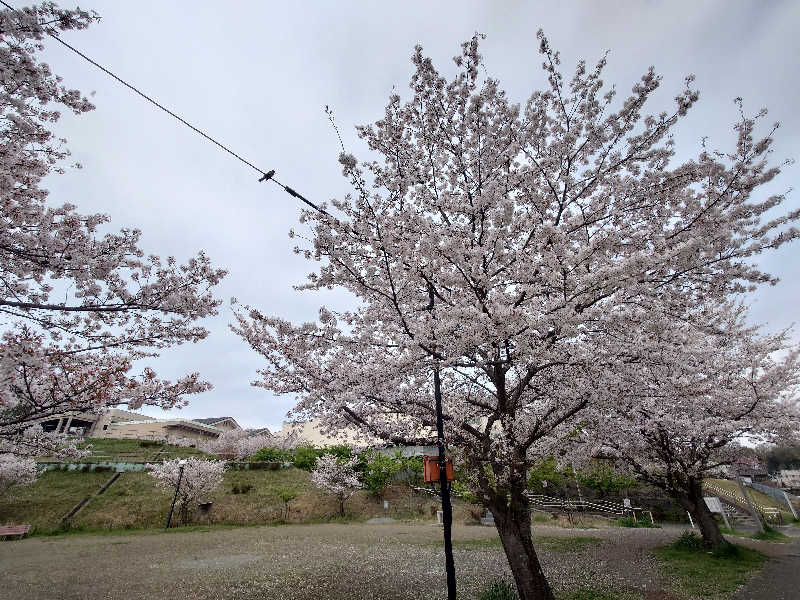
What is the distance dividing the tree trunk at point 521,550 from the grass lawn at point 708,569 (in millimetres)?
3838

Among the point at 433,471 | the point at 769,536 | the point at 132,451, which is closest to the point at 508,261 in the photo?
the point at 433,471

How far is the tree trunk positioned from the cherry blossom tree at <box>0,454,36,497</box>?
25.6 meters

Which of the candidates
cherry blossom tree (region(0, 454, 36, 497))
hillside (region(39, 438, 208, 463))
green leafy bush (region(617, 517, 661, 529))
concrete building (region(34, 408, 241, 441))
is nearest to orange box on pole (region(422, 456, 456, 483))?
green leafy bush (region(617, 517, 661, 529))

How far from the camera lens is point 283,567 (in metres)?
10.8

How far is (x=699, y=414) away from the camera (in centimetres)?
1109

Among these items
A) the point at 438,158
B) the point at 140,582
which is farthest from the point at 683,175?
the point at 140,582

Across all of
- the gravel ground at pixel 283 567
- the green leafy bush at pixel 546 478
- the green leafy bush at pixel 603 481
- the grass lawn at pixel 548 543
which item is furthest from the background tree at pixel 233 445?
the green leafy bush at pixel 603 481

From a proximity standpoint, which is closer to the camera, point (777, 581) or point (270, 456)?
point (777, 581)

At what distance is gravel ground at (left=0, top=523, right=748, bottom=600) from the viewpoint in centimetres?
846

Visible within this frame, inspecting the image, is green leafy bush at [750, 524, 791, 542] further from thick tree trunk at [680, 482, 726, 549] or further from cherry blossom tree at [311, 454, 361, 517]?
cherry blossom tree at [311, 454, 361, 517]

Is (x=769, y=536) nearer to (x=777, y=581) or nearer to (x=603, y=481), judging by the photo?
(x=603, y=481)

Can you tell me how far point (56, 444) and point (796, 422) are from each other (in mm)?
19835

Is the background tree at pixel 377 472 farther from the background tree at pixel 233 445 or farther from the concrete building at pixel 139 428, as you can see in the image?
the concrete building at pixel 139 428

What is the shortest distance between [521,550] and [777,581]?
22.8ft
